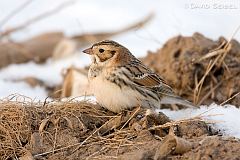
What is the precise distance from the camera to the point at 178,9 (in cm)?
1076

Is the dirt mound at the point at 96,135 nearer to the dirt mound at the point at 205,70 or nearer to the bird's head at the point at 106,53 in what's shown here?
the bird's head at the point at 106,53

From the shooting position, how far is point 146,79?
6.40 m

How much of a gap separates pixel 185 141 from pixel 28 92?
384 centimetres

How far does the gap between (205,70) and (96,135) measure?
2.24 metres

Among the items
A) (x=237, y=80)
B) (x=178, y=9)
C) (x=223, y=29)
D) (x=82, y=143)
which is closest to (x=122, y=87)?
(x=82, y=143)

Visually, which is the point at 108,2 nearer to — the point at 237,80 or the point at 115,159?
the point at 237,80

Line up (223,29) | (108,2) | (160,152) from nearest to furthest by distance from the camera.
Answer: (160,152) → (223,29) → (108,2)

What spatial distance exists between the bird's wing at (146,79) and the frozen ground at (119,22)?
1.26 metres

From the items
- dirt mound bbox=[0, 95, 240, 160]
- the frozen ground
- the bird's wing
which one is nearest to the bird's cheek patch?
the bird's wing

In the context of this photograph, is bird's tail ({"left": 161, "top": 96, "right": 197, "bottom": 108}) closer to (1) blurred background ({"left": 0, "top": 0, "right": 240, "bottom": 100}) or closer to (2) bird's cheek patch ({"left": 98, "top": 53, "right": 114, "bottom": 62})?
(2) bird's cheek patch ({"left": 98, "top": 53, "right": 114, "bottom": 62})

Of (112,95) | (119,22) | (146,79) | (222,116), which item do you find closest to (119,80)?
(112,95)

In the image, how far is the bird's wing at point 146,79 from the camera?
622 cm

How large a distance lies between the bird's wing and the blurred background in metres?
1.82

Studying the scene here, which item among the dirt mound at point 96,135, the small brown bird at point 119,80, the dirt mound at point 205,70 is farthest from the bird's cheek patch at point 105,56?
the dirt mound at point 205,70
